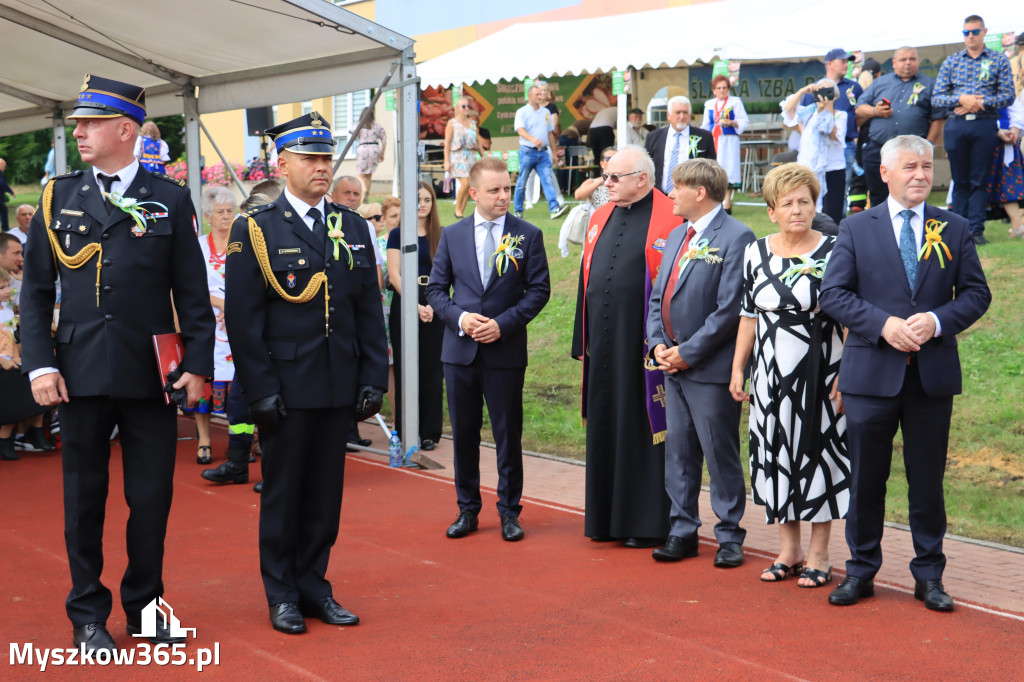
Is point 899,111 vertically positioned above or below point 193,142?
above

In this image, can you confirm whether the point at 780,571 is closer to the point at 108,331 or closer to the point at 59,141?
the point at 108,331

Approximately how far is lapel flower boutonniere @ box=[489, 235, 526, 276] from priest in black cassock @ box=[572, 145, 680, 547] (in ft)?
1.56

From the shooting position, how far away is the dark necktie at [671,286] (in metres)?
5.89

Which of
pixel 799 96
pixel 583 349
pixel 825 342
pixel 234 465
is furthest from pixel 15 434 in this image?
pixel 799 96

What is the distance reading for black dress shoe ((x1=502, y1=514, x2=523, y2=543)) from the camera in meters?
6.32

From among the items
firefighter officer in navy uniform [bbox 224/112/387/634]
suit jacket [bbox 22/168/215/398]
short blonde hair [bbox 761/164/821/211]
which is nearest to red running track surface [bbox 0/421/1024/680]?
firefighter officer in navy uniform [bbox 224/112/387/634]

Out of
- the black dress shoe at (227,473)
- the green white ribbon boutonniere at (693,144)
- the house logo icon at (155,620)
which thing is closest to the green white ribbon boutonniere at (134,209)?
the house logo icon at (155,620)

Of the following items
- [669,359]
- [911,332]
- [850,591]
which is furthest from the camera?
[669,359]

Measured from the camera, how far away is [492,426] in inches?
254

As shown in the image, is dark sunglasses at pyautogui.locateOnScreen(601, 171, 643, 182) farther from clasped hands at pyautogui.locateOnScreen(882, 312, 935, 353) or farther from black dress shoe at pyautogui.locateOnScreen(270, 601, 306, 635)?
black dress shoe at pyautogui.locateOnScreen(270, 601, 306, 635)

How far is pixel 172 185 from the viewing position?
4535 mm

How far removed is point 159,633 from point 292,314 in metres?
1.40

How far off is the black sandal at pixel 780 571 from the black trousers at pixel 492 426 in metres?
1.54

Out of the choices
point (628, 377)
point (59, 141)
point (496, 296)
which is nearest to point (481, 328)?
point (496, 296)
